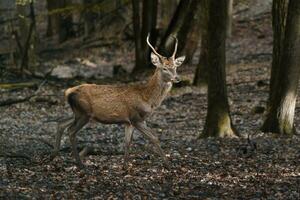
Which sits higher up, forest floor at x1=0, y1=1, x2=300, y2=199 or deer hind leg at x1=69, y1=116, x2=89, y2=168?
deer hind leg at x1=69, y1=116, x2=89, y2=168

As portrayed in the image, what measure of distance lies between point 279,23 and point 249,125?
234cm

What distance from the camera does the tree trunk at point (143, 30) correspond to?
26344 mm

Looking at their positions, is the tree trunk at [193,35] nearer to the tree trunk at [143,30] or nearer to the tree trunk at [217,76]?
the tree trunk at [143,30]

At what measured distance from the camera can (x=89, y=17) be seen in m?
39.2

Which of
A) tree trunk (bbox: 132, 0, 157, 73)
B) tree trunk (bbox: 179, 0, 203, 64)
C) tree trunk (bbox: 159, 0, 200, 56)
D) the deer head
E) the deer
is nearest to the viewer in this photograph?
the deer

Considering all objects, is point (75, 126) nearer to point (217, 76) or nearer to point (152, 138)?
point (152, 138)

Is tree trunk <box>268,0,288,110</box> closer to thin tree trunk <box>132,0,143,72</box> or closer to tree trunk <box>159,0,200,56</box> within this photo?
tree trunk <box>159,0,200,56</box>

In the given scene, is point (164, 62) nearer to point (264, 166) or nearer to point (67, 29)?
point (264, 166)

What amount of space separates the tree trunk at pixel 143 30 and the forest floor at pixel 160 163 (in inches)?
251

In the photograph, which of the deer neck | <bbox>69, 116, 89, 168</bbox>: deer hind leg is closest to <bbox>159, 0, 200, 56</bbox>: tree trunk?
the deer neck

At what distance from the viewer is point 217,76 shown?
13.9 metres

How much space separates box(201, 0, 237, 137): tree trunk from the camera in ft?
44.4

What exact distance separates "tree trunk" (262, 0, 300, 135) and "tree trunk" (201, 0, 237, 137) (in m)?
0.87

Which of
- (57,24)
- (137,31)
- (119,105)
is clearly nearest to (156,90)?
(119,105)
